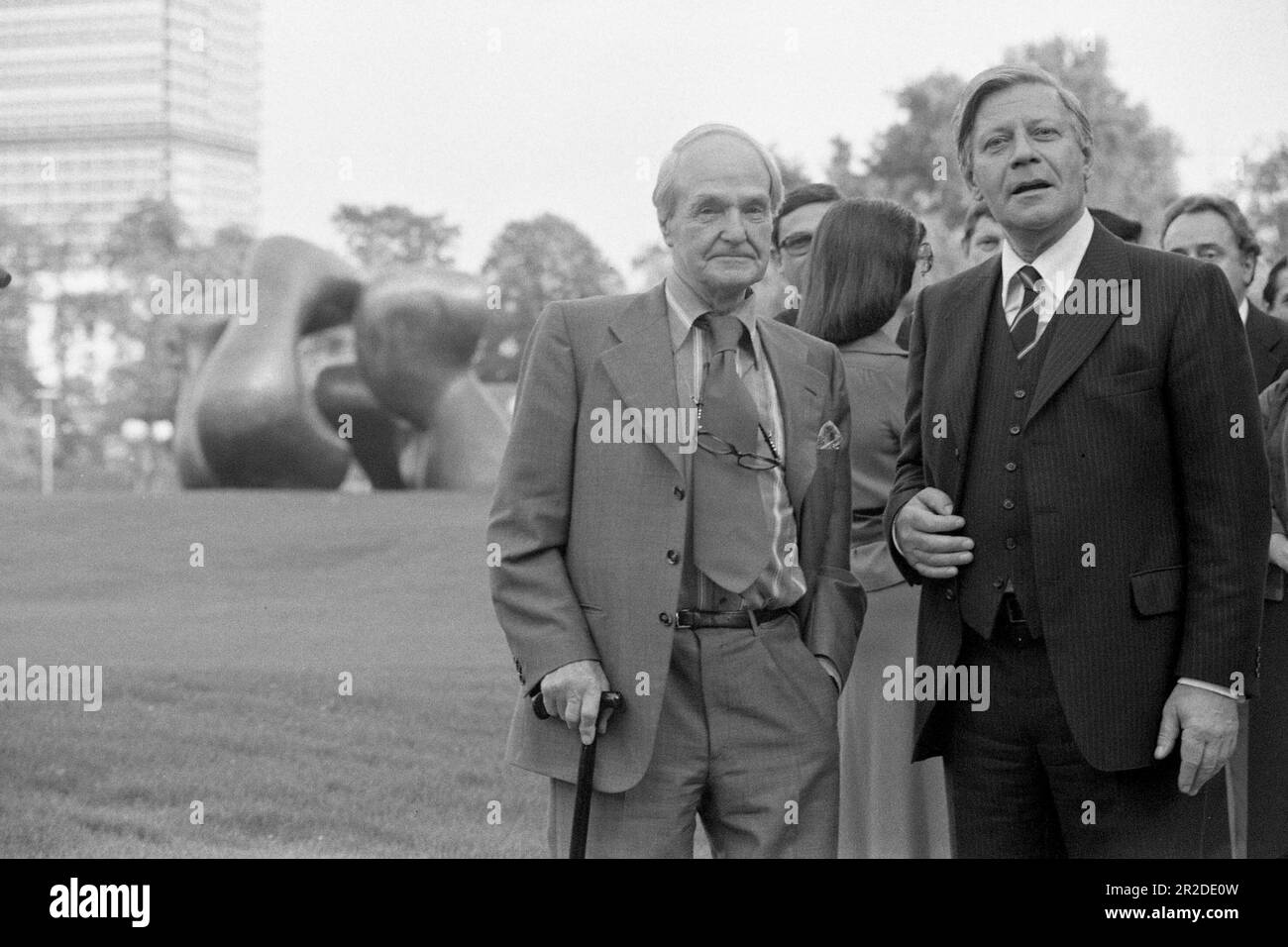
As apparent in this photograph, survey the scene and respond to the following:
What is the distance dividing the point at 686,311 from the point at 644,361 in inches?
6.7

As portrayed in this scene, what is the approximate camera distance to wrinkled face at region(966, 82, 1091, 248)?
9.80ft

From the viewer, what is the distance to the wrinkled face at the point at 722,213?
9.66 ft

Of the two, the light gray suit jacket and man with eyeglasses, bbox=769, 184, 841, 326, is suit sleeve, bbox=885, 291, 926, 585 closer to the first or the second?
the light gray suit jacket

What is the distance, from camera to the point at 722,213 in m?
2.95

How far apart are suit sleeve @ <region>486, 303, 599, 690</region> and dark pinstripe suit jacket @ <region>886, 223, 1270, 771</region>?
2.95 feet

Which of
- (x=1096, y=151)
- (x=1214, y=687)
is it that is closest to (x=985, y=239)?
(x=1214, y=687)

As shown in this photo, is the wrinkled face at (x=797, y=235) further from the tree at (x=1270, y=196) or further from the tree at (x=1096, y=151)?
the tree at (x=1096, y=151)

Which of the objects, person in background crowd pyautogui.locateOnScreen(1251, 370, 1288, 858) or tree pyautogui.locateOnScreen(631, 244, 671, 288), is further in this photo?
tree pyautogui.locateOnScreen(631, 244, 671, 288)

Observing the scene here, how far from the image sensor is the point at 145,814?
6070 mm

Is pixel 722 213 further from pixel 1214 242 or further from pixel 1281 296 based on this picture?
pixel 1281 296

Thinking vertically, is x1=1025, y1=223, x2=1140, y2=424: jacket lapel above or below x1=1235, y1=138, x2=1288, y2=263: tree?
below

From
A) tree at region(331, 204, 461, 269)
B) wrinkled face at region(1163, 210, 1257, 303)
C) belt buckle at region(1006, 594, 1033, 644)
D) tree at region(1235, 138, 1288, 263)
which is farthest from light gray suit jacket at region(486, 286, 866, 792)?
tree at region(1235, 138, 1288, 263)
